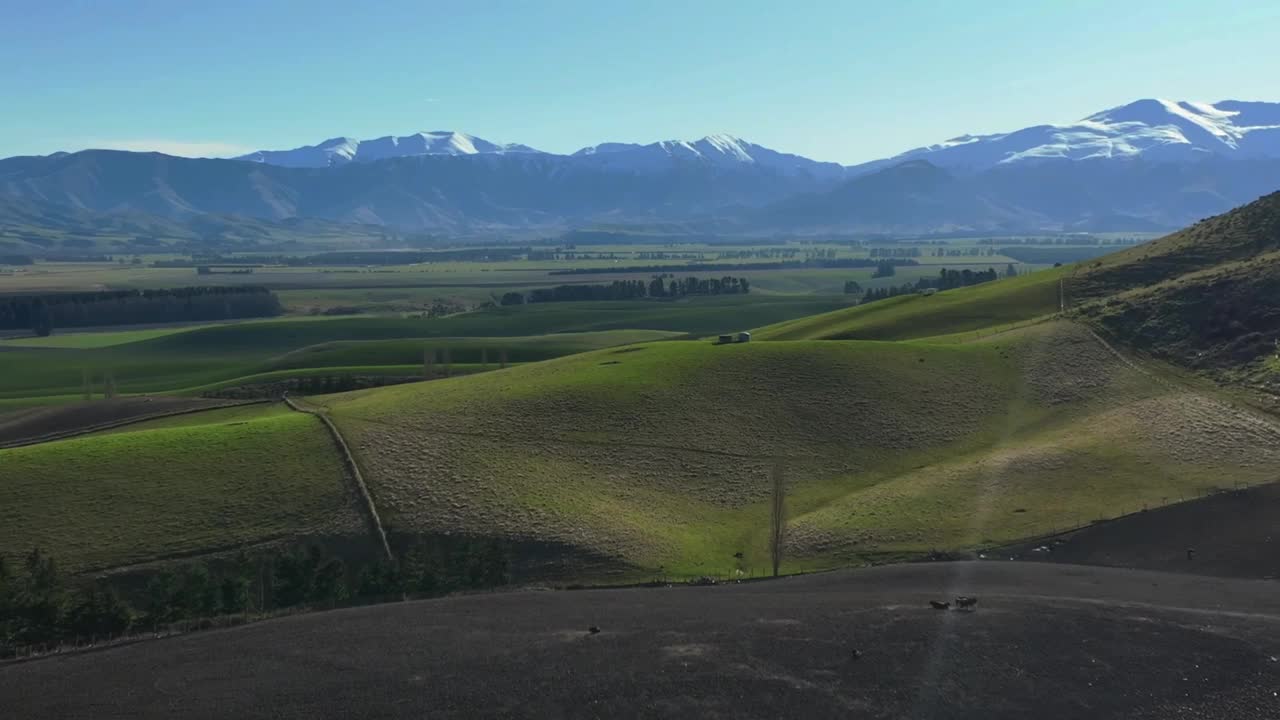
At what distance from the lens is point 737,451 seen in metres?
76.2

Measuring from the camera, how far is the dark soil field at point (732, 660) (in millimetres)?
37469

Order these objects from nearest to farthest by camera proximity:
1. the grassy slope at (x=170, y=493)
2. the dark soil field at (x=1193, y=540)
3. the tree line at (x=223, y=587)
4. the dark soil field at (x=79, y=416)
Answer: the tree line at (x=223, y=587) → the dark soil field at (x=1193, y=540) → the grassy slope at (x=170, y=493) → the dark soil field at (x=79, y=416)

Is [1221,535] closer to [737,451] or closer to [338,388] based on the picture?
[737,451]

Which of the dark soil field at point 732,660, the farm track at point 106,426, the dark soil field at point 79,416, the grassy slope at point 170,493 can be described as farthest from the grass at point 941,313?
the dark soil field at point 79,416

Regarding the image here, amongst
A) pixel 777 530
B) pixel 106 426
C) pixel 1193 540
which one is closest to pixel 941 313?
pixel 1193 540

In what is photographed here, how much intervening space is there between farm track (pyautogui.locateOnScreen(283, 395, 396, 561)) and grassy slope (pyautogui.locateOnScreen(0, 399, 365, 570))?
79 cm

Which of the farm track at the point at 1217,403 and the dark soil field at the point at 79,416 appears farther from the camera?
the dark soil field at the point at 79,416

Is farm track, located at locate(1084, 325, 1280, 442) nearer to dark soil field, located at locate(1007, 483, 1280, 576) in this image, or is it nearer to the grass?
dark soil field, located at locate(1007, 483, 1280, 576)

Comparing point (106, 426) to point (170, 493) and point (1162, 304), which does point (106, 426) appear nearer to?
point (170, 493)

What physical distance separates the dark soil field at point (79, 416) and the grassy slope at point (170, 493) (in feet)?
64.8

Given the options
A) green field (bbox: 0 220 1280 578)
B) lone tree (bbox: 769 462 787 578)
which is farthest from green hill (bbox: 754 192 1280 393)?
lone tree (bbox: 769 462 787 578)

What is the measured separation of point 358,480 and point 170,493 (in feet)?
43.7

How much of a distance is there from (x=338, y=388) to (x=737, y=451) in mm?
72707

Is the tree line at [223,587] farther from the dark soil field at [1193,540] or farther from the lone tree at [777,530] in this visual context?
the dark soil field at [1193,540]
